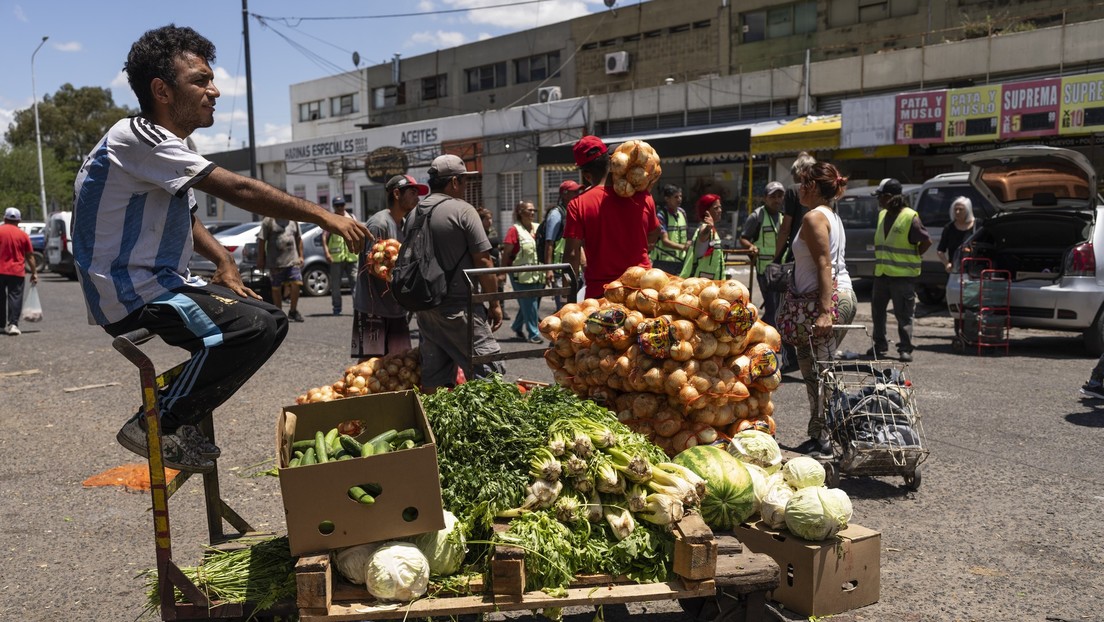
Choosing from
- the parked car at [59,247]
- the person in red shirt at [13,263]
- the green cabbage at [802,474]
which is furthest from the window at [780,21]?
the green cabbage at [802,474]

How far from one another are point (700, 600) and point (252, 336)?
2.09 meters

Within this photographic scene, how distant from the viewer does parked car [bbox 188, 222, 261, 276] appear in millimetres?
19609

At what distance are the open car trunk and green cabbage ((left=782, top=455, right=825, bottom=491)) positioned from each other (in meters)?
8.15

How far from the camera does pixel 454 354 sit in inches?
246

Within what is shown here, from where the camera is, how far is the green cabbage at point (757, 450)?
4.31 m

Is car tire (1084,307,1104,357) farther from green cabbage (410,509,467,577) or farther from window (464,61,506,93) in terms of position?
window (464,61,506,93)

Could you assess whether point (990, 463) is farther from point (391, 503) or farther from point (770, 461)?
point (391, 503)

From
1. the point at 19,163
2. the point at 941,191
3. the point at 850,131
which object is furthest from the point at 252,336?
the point at 19,163

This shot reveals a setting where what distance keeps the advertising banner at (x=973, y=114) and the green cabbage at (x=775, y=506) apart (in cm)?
2122

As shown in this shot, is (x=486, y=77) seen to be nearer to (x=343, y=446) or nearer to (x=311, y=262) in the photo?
(x=311, y=262)

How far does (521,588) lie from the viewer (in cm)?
303

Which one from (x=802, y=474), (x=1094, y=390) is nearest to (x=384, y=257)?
(x=802, y=474)

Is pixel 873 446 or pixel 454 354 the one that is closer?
pixel 873 446

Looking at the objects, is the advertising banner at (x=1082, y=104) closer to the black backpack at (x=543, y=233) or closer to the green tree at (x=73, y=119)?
the black backpack at (x=543, y=233)
